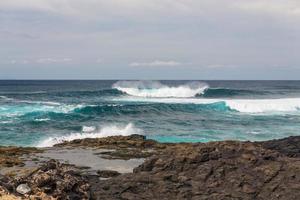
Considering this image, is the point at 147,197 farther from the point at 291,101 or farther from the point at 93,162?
the point at 291,101

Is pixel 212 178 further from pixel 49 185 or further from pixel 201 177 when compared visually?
pixel 49 185

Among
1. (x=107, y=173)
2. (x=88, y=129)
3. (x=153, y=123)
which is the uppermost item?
(x=107, y=173)

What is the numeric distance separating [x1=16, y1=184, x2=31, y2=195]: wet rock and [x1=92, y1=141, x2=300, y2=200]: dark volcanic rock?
9.73 ft

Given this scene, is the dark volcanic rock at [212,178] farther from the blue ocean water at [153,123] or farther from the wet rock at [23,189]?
the blue ocean water at [153,123]

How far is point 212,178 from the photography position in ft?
37.8

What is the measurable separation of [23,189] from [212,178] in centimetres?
541

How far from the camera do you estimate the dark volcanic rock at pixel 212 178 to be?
1079 centimetres

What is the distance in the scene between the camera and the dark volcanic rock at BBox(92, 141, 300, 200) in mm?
10789

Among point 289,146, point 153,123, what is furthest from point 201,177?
point 153,123

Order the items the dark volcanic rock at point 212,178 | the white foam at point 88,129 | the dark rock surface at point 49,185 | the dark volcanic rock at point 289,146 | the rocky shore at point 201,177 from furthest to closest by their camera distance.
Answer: the white foam at point 88,129 → the dark volcanic rock at point 289,146 → the dark volcanic rock at point 212,178 → the rocky shore at point 201,177 → the dark rock surface at point 49,185

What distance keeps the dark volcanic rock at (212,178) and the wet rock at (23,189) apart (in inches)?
117

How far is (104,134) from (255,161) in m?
31.2

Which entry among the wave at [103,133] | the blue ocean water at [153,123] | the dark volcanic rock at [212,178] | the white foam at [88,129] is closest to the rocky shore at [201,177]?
the dark volcanic rock at [212,178]

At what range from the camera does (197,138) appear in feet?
123
